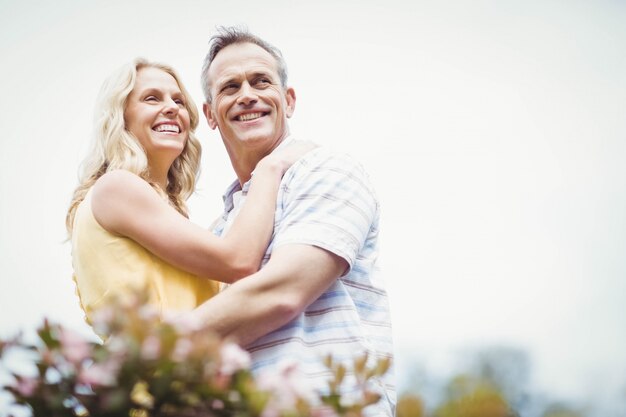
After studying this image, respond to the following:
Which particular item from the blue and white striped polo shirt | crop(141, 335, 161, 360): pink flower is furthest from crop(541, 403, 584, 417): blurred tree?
crop(141, 335, 161, 360): pink flower

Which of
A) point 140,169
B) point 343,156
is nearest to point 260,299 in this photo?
point 343,156

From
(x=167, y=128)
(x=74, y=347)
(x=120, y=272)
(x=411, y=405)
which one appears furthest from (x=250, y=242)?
(x=411, y=405)

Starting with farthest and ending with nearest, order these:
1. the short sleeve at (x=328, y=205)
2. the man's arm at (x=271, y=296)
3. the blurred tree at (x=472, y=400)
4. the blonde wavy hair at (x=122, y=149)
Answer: the blurred tree at (x=472, y=400) → the blonde wavy hair at (x=122, y=149) → the short sleeve at (x=328, y=205) → the man's arm at (x=271, y=296)

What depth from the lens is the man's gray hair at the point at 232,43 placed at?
3863 mm

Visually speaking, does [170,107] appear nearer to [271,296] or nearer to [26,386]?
[271,296]

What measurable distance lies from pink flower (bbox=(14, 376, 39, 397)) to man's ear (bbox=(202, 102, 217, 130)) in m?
2.62

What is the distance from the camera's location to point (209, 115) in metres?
4.04

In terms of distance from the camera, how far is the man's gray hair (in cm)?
386

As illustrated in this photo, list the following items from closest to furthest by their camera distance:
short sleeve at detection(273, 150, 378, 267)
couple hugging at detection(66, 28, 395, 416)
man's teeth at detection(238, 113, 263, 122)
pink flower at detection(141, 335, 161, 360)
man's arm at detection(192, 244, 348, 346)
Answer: pink flower at detection(141, 335, 161, 360), man's arm at detection(192, 244, 348, 346), couple hugging at detection(66, 28, 395, 416), short sleeve at detection(273, 150, 378, 267), man's teeth at detection(238, 113, 263, 122)

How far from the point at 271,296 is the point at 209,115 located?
1740 mm

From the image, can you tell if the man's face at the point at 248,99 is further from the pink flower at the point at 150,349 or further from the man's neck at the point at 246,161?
the pink flower at the point at 150,349

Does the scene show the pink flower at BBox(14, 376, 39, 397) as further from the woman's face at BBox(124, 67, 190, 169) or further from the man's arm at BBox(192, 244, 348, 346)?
the woman's face at BBox(124, 67, 190, 169)

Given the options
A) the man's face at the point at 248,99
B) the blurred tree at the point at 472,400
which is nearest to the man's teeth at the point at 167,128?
the man's face at the point at 248,99

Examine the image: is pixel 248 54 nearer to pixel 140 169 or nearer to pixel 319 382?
pixel 140 169
